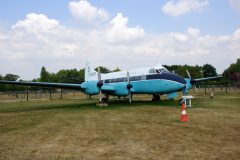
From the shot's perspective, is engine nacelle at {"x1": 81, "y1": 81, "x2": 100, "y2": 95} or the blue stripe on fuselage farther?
engine nacelle at {"x1": 81, "y1": 81, "x2": 100, "y2": 95}

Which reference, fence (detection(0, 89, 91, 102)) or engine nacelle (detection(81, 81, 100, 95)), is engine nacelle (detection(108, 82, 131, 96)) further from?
fence (detection(0, 89, 91, 102))

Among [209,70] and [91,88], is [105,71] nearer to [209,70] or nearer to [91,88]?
[209,70]

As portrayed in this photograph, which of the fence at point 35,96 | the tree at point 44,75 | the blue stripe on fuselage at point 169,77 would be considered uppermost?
the tree at point 44,75

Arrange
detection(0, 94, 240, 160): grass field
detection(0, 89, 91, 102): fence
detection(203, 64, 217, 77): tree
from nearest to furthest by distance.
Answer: detection(0, 94, 240, 160): grass field
detection(0, 89, 91, 102): fence
detection(203, 64, 217, 77): tree

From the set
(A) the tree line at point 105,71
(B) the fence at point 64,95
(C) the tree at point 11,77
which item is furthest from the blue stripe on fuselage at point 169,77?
(C) the tree at point 11,77

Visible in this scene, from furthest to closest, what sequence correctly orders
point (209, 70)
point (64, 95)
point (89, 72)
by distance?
point (209, 70)
point (64, 95)
point (89, 72)

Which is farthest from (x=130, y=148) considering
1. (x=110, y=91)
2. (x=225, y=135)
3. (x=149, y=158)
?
(x=110, y=91)

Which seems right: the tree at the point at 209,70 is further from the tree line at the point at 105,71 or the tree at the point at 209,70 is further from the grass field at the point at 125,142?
the grass field at the point at 125,142

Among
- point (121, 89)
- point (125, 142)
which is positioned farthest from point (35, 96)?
point (125, 142)

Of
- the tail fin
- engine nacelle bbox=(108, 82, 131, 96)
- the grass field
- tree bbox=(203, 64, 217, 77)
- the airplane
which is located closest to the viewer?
the grass field

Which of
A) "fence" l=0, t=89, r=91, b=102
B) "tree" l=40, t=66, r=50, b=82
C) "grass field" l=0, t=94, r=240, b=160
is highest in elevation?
"tree" l=40, t=66, r=50, b=82

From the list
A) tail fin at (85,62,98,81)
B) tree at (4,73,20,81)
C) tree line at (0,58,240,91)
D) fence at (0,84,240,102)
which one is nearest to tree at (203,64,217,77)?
tree line at (0,58,240,91)

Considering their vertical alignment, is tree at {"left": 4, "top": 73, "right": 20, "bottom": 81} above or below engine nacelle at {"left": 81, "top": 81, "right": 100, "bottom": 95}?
above

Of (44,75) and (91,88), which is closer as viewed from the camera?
(91,88)
